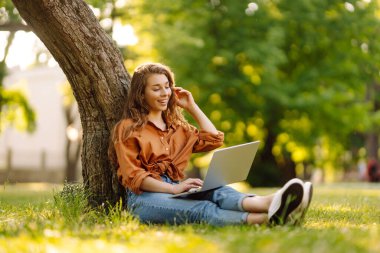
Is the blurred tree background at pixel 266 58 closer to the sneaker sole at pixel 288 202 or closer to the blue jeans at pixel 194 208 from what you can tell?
the blue jeans at pixel 194 208

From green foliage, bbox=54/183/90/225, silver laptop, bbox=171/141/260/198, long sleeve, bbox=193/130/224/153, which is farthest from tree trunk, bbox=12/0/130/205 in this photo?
silver laptop, bbox=171/141/260/198

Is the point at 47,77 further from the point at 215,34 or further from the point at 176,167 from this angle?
the point at 176,167

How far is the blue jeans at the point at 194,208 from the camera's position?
203 inches

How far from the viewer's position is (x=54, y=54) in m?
6.44

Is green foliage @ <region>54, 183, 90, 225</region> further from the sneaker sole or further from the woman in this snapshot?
the sneaker sole

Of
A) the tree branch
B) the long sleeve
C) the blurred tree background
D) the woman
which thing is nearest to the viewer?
the woman

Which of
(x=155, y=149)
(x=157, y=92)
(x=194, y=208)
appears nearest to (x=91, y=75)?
(x=157, y=92)

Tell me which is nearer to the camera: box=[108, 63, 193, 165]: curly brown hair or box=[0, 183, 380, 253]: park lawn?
box=[0, 183, 380, 253]: park lawn

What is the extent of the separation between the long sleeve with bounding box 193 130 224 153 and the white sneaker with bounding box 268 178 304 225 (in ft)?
4.75

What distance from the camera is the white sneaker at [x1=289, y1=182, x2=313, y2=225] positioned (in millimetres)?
4766

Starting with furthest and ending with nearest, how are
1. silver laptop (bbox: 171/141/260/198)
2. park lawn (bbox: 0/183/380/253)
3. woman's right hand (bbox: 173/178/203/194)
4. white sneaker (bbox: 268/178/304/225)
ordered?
woman's right hand (bbox: 173/178/203/194)
silver laptop (bbox: 171/141/260/198)
white sneaker (bbox: 268/178/304/225)
park lawn (bbox: 0/183/380/253)

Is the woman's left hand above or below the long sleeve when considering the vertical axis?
above

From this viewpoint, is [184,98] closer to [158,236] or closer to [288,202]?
[288,202]

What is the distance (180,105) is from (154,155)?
0.68 metres
